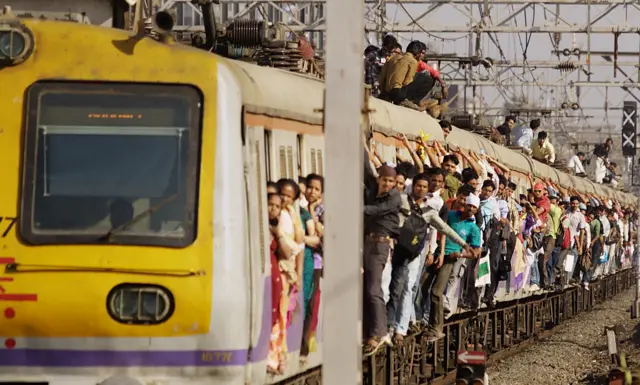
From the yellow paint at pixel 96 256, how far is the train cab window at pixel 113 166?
0.17ft

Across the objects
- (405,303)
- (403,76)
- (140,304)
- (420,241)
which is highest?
(403,76)

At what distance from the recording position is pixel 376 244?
11.8 m

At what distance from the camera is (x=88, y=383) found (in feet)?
26.4

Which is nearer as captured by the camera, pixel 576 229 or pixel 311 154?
pixel 311 154

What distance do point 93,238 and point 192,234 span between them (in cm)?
48

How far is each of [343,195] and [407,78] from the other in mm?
10492

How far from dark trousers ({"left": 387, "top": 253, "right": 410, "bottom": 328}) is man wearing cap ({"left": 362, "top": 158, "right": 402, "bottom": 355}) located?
735 millimetres

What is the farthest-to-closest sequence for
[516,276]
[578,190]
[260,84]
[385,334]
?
[578,190] → [516,276] → [385,334] → [260,84]

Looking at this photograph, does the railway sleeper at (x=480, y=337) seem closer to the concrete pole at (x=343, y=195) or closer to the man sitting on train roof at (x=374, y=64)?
the man sitting on train roof at (x=374, y=64)

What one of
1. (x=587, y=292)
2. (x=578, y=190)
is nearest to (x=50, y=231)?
(x=578, y=190)

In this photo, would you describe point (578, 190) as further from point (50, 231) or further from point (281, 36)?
point (50, 231)

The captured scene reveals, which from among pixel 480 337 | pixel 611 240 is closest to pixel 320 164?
pixel 480 337

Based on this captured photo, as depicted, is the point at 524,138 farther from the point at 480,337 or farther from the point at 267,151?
the point at 267,151

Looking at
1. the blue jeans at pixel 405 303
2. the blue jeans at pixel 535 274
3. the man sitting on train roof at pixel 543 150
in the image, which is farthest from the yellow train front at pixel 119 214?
the man sitting on train roof at pixel 543 150
